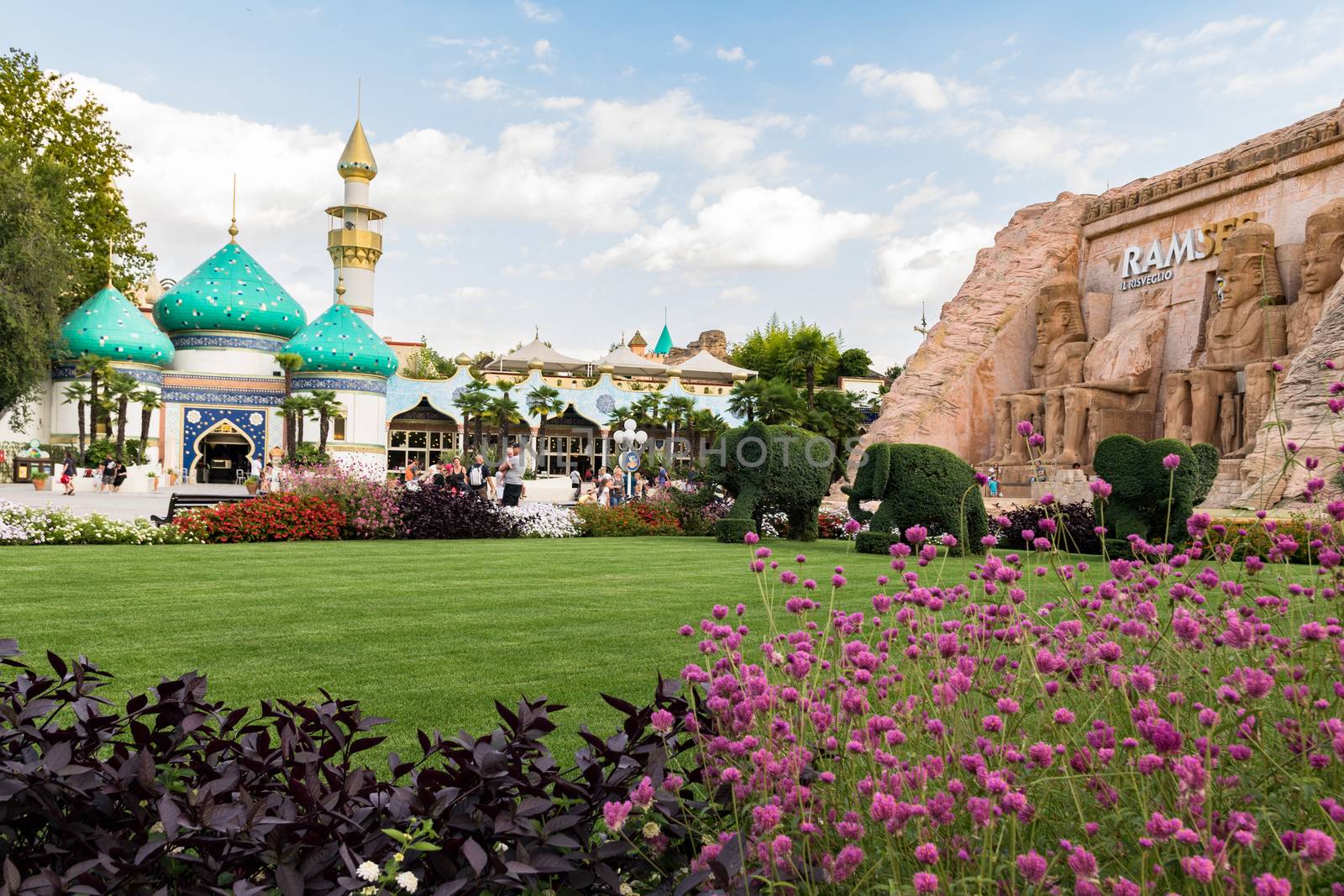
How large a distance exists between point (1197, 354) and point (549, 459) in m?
31.0

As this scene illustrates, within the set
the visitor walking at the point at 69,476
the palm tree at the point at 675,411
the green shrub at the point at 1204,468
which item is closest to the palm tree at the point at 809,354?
the palm tree at the point at 675,411

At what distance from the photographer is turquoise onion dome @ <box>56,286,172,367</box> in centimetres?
3466

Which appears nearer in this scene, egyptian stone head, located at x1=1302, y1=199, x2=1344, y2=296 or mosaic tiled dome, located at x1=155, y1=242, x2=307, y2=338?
egyptian stone head, located at x1=1302, y1=199, x2=1344, y2=296

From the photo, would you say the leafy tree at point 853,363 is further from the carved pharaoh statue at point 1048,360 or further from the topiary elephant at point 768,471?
the topiary elephant at point 768,471

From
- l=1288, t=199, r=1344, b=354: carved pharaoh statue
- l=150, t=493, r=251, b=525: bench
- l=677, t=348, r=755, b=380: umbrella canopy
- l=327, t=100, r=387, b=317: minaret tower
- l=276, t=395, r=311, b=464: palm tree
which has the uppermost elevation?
l=327, t=100, r=387, b=317: minaret tower

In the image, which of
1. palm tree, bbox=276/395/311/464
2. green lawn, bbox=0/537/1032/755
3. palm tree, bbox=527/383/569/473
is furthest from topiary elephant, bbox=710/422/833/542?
palm tree, bbox=527/383/569/473

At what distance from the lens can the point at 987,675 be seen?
2750mm

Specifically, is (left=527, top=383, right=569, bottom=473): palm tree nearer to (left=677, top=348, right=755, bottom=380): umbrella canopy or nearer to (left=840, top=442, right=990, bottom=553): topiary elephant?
(left=677, top=348, right=755, bottom=380): umbrella canopy

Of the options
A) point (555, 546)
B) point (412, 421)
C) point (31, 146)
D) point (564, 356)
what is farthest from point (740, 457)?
point (564, 356)

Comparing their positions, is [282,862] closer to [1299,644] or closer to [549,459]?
[1299,644]

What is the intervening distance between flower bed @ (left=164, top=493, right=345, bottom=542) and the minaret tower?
34.7 m

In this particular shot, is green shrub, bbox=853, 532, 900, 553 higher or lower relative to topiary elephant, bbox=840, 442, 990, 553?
lower

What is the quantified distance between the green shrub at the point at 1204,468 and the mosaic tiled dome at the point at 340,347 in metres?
32.8

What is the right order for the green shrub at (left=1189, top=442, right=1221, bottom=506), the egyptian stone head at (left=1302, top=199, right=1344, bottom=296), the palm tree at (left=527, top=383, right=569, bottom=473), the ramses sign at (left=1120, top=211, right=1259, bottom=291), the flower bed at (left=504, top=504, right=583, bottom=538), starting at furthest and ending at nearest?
the palm tree at (left=527, top=383, right=569, bottom=473), the ramses sign at (left=1120, top=211, right=1259, bottom=291), the egyptian stone head at (left=1302, top=199, right=1344, bottom=296), the flower bed at (left=504, top=504, right=583, bottom=538), the green shrub at (left=1189, top=442, right=1221, bottom=506)
